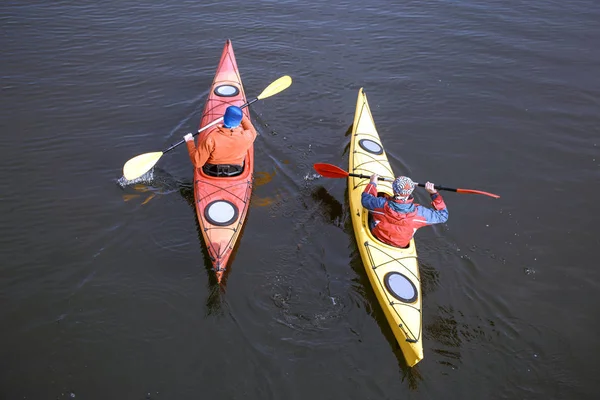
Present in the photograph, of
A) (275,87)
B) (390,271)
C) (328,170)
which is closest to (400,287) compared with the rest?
(390,271)

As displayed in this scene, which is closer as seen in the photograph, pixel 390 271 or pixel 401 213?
pixel 401 213

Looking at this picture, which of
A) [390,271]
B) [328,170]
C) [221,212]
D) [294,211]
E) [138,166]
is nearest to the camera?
[390,271]

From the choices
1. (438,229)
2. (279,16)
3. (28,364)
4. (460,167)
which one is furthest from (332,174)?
(279,16)

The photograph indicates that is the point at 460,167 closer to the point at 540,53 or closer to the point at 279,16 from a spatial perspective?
the point at 540,53

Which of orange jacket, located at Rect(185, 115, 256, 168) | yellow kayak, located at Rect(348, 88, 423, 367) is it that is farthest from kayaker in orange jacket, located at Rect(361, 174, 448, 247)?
orange jacket, located at Rect(185, 115, 256, 168)

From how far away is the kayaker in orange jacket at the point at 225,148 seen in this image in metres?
6.26

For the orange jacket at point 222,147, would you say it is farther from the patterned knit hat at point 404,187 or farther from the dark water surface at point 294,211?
the patterned knit hat at point 404,187

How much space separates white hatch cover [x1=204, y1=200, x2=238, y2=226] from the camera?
20.5ft

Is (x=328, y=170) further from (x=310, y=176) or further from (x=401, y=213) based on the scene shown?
(x=401, y=213)

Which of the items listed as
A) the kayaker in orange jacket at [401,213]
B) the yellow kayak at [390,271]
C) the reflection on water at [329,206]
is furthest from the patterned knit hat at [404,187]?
the reflection on water at [329,206]

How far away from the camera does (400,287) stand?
18.2ft

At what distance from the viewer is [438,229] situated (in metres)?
6.83

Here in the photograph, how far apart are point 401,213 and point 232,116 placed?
2432 mm

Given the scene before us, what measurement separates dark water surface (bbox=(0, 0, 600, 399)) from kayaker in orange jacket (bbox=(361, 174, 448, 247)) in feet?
2.15
